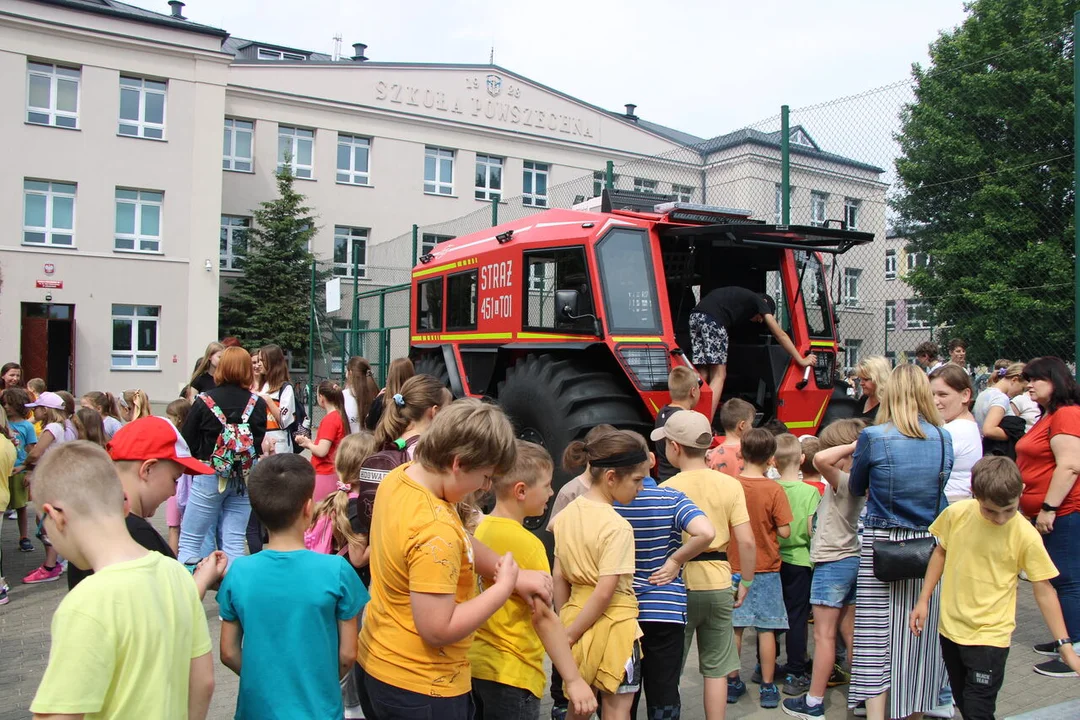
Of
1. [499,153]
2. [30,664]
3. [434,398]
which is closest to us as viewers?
[434,398]

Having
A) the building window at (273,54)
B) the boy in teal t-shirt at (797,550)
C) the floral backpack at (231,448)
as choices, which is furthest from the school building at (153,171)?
the boy in teal t-shirt at (797,550)

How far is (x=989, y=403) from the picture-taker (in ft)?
23.2

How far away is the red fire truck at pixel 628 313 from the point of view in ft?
21.9

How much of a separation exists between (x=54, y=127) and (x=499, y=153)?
15357 millimetres

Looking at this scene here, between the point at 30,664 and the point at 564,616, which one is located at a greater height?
the point at 564,616

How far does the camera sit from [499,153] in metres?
34.0

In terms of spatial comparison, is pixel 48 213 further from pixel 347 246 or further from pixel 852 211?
pixel 852 211

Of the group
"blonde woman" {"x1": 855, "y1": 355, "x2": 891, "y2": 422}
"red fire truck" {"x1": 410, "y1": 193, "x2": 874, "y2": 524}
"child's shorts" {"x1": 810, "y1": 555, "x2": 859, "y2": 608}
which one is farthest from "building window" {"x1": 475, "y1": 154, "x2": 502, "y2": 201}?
"child's shorts" {"x1": 810, "y1": 555, "x2": 859, "y2": 608}

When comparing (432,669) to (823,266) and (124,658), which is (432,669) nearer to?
(124,658)

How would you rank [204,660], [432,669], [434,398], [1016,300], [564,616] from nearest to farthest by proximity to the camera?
1. [204,660]
2. [432,669]
3. [564,616]
4. [434,398]
5. [1016,300]

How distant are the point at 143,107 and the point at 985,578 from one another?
91.1 feet

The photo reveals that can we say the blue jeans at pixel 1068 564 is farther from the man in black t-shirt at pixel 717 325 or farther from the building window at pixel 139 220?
the building window at pixel 139 220

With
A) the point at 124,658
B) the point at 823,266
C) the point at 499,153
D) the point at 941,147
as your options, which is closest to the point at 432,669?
the point at 124,658

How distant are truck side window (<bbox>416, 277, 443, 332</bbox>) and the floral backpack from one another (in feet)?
13.6
